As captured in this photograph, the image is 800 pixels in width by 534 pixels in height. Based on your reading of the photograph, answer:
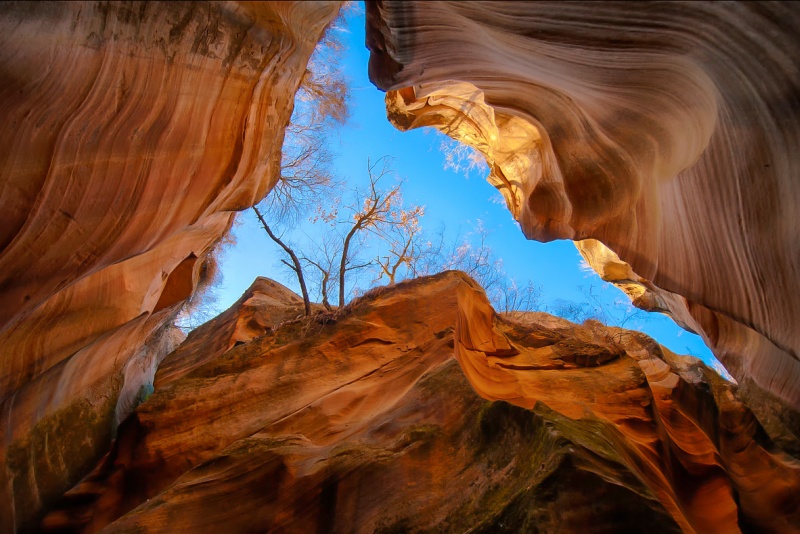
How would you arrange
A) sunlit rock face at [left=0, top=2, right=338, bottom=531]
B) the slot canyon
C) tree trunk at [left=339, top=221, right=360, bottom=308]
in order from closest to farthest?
the slot canyon → sunlit rock face at [left=0, top=2, right=338, bottom=531] → tree trunk at [left=339, top=221, right=360, bottom=308]

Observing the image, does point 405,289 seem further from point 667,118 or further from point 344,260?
point 667,118

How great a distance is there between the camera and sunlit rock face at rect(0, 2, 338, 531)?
4344 millimetres

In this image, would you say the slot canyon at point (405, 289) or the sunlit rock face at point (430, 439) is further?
the sunlit rock face at point (430, 439)

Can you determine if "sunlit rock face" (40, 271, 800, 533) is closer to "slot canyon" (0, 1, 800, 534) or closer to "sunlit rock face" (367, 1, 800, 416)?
"slot canyon" (0, 1, 800, 534)

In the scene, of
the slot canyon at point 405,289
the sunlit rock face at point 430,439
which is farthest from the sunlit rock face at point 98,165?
the sunlit rock face at point 430,439

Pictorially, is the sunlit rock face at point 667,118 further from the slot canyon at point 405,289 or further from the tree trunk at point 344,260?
the tree trunk at point 344,260

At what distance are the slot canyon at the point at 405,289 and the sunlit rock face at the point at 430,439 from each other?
0.04 metres

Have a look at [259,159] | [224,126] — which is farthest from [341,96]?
[224,126]

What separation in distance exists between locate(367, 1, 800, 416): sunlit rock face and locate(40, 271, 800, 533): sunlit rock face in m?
2.28

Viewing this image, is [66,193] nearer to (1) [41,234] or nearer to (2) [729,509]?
(1) [41,234]

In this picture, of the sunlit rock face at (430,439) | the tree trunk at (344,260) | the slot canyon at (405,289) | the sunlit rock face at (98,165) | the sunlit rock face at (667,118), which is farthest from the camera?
the tree trunk at (344,260)

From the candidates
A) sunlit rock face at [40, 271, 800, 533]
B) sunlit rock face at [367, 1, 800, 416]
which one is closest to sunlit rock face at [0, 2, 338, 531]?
sunlit rock face at [40, 271, 800, 533]

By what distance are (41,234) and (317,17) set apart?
5.19m

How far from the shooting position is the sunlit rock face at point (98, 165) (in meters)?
4.34
